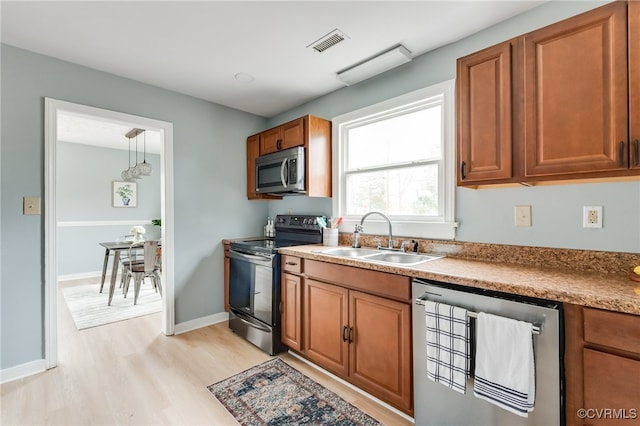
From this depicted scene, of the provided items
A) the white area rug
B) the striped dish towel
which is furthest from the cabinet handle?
the white area rug

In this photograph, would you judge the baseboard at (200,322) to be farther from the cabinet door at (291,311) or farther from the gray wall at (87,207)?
the gray wall at (87,207)

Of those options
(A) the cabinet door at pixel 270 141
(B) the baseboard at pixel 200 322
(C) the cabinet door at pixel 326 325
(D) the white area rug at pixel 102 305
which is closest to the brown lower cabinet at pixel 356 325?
(C) the cabinet door at pixel 326 325

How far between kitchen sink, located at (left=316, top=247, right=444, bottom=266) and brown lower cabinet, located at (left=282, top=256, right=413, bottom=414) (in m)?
0.23

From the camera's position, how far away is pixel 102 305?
3.81 meters

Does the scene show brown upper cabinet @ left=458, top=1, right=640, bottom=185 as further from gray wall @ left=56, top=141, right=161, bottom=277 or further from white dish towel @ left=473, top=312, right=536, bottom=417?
gray wall @ left=56, top=141, right=161, bottom=277

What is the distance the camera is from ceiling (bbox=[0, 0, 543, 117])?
1.77 m

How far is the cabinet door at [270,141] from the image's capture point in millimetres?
3141

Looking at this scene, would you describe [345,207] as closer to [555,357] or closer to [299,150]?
[299,150]

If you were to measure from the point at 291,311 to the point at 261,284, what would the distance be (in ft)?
1.32

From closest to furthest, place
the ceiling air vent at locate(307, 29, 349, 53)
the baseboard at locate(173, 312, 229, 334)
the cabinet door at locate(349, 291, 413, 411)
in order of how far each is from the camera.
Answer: the cabinet door at locate(349, 291, 413, 411) → the ceiling air vent at locate(307, 29, 349, 53) → the baseboard at locate(173, 312, 229, 334)

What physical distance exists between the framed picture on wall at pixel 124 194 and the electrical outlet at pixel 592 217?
22.4 feet

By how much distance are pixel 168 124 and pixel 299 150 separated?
139 cm

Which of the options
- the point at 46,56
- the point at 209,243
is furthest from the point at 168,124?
the point at 209,243

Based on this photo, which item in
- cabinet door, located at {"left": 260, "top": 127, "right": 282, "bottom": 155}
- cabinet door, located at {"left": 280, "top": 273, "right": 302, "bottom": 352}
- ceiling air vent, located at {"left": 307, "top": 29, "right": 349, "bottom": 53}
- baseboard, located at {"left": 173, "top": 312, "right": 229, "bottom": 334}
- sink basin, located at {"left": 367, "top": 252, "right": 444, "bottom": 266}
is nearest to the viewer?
ceiling air vent, located at {"left": 307, "top": 29, "right": 349, "bottom": 53}
